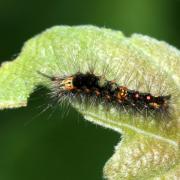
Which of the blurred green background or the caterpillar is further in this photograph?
the blurred green background

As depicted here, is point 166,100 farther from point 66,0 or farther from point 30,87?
point 66,0

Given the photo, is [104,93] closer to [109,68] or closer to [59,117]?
[109,68]

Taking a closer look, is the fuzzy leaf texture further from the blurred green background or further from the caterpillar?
the blurred green background

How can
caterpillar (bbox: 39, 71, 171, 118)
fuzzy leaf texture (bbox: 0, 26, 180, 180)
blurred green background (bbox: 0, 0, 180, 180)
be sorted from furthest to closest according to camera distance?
blurred green background (bbox: 0, 0, 180, 180), caterpillar (bbox: 39, 71, 171, 118), fuzzy leaf texture (bbox: 0, 26, 180, 180)

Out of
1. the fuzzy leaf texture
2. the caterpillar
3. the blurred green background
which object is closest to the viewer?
the fuzzy leaf texture

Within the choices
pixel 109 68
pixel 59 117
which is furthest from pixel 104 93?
pixel 59 117

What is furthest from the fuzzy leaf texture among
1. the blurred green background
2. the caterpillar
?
the blurred green background
